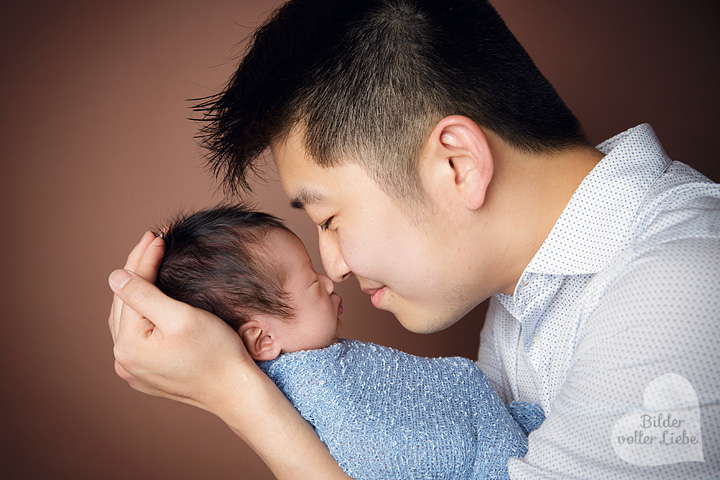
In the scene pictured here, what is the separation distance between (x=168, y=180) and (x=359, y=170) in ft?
4.20

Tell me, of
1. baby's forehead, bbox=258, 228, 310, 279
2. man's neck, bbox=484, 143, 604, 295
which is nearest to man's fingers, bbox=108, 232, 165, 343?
baby's forehead, bbox=258, 228, 310, 279

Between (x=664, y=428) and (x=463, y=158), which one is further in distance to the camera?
(x=463, y=158)

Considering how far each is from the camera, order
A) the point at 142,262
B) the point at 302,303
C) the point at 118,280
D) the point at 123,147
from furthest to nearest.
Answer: the point at 123,147 → the point at 302,303 → the point at 142,262 → the point at 118,280

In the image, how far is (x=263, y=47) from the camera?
4.52 feet

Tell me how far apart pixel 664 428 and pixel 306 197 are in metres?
0.88

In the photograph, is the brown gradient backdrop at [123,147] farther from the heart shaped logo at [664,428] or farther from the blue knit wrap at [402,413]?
the heart shaped logo at [664,428]

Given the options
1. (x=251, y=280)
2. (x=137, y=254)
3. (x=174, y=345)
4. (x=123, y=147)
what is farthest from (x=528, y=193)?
(x=123, y=147)

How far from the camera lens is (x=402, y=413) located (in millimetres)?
1447

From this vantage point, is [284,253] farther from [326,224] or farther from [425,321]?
[425,321]

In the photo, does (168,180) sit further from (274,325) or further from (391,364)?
(391,364)

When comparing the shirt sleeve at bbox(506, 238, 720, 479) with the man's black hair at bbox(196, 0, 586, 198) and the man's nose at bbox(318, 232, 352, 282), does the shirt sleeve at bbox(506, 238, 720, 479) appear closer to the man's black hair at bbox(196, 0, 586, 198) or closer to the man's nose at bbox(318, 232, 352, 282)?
the man's black hair at bbox(196, 0, 586, 198)

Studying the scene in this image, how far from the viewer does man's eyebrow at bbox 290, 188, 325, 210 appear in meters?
1.39

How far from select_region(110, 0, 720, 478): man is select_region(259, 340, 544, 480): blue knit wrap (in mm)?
87

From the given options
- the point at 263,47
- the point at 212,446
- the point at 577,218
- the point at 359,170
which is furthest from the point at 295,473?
the point at 212,446
